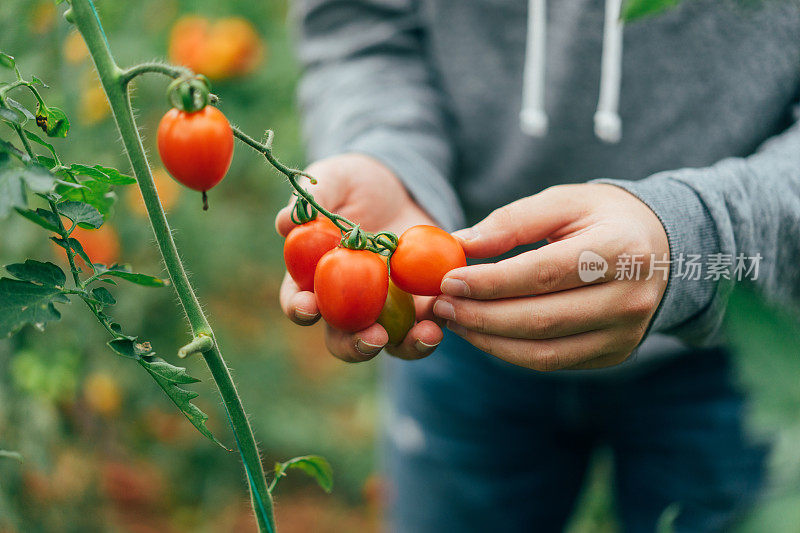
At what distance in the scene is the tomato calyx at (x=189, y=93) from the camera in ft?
1.84

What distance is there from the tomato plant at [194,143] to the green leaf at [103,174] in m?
0.04

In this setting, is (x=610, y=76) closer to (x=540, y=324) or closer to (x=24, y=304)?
(x=540, y=324)

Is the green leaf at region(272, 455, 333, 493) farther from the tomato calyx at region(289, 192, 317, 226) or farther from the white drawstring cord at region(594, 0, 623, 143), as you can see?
the white drawstring cord at region(594, 0, 623, 143)

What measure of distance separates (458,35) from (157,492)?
5.78 feet

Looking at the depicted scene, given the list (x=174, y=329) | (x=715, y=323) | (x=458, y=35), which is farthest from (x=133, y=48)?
(x=715, y=323)

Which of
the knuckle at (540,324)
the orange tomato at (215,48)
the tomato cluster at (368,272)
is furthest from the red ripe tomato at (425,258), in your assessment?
the orange tomato at (215,48)

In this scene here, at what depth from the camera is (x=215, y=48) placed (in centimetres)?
230

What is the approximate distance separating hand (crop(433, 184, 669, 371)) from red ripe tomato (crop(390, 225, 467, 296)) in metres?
0.02

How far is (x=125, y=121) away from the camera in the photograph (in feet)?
1.78

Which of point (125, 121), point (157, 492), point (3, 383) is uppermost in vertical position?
point (125, 121)

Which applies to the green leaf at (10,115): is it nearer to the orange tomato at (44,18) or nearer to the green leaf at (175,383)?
the green leaf at (175,383)

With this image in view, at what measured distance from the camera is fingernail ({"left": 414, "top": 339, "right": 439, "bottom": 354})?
2.45 feet

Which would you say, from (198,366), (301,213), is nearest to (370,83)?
(301,213)

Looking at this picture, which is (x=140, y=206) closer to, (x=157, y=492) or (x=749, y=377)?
(x=157, y=492)
